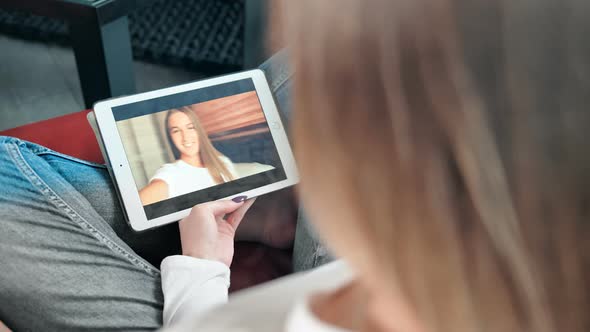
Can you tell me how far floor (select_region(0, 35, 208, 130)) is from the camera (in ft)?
4.45

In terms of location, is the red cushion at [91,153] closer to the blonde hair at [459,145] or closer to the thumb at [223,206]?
the thumb at [223,206]

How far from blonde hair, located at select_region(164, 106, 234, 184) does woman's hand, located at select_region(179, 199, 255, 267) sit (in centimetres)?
4

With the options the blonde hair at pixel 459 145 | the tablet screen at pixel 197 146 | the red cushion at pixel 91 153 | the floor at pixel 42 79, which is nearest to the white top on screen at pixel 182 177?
the tablet screen at pixel 197 146

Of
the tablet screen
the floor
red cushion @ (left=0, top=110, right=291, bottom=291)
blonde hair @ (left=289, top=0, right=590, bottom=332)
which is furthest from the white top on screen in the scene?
the floor

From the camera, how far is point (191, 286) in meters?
0.61

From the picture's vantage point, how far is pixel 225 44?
153cm

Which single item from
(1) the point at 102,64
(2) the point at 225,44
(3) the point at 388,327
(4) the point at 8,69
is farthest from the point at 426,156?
(4) the point at 8,69

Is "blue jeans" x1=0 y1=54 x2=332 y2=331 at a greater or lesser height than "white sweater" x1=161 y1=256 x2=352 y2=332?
lesser

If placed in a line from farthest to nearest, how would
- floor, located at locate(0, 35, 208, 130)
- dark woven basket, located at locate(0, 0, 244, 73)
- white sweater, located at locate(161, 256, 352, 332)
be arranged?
1. dark woven basket, located at locate(0, 0, 244, 73)
2. floor, located at locate(0, 35, 208, 130)
3. white sweater, located at locate(161, 256, 352, 332)

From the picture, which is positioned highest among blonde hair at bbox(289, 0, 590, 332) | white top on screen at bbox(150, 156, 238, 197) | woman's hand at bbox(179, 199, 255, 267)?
blonde hair at bbox(289, 0, 590, 332)

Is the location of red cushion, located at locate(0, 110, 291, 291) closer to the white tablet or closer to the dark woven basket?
the white tablet

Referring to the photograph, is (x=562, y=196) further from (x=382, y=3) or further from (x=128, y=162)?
(x=128, y=162)

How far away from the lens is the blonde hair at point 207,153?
2.34ft

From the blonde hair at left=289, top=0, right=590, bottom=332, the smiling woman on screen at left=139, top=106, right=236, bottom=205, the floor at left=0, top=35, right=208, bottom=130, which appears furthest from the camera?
the floor at left=0, top=35, right=208, bottom=130
